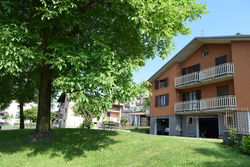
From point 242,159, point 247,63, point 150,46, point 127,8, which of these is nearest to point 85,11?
point 127,8

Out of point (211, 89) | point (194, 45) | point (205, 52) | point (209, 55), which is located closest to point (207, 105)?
point (211, 89)

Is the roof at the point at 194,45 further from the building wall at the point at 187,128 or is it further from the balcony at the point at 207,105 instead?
the building wall at the point at 187,128

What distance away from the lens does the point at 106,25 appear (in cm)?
954

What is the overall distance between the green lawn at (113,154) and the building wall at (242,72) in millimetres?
8283

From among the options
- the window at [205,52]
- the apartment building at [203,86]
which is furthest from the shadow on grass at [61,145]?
the window at [205,52]

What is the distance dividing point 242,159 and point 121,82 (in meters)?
5.10

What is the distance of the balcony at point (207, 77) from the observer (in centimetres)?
1647

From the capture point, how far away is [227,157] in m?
6.91

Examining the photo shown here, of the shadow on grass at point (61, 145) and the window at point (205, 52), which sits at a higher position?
the window at point (205, 52)

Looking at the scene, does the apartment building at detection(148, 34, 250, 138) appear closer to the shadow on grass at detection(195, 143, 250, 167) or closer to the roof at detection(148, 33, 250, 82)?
the roof at detection(148, 33, 250, 82)

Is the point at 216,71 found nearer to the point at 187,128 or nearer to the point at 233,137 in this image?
the point at 187,128

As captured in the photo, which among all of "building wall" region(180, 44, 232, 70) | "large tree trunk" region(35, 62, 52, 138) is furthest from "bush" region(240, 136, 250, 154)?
"building wall" region(180, 44, 232, 70)

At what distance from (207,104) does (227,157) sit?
468 inches

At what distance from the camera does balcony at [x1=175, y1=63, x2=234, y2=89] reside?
1647 centimetres
